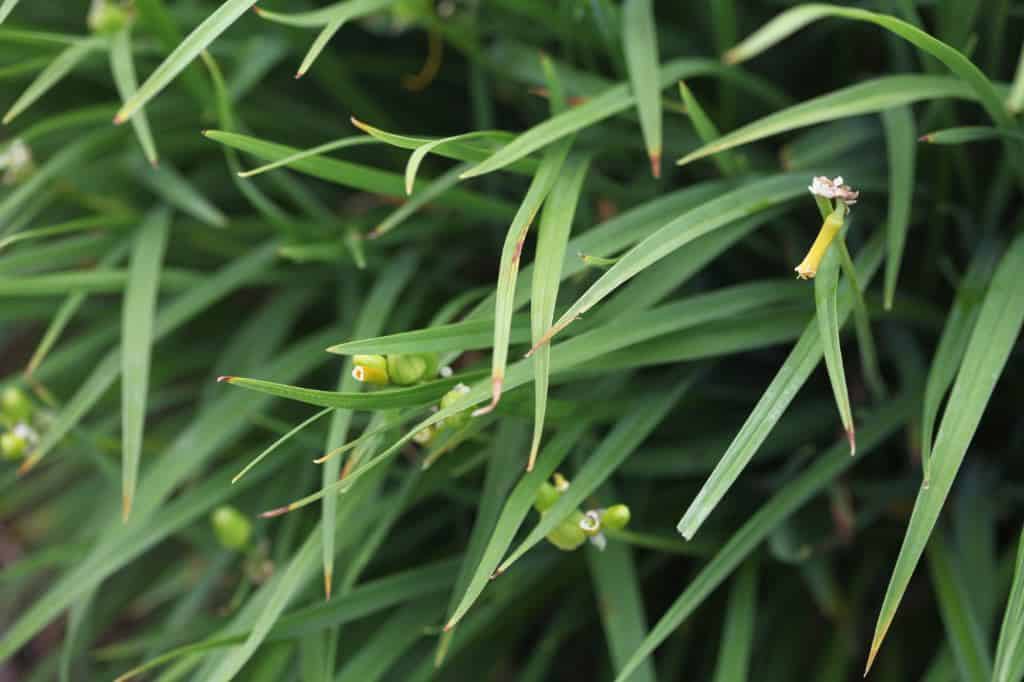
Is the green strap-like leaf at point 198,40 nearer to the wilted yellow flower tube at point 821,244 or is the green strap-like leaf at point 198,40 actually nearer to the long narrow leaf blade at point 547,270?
the long narrow leaf blade at point 547,270

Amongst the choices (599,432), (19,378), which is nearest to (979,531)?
(599,432)

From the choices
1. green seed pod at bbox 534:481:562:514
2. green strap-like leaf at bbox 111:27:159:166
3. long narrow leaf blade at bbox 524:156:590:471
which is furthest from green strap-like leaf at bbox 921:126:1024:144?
green strap-like leaf at bbox 111:27:159:166

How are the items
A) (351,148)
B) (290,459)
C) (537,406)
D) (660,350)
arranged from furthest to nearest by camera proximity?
(351,148) < (290,459) < (660,350) < (537,406)

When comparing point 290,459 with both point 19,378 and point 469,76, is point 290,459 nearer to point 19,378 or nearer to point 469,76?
point 19,378

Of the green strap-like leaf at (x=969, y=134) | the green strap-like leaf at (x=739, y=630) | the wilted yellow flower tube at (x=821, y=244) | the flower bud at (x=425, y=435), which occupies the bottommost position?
the green strap-like leaf at (x=739, y=630)

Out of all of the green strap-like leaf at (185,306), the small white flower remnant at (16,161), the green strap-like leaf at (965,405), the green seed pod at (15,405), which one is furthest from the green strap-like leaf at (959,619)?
the small white flower remnant at (16,161)

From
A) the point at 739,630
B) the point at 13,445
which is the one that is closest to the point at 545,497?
the point at 739,630

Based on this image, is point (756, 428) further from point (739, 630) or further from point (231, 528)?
point (231, 528)
